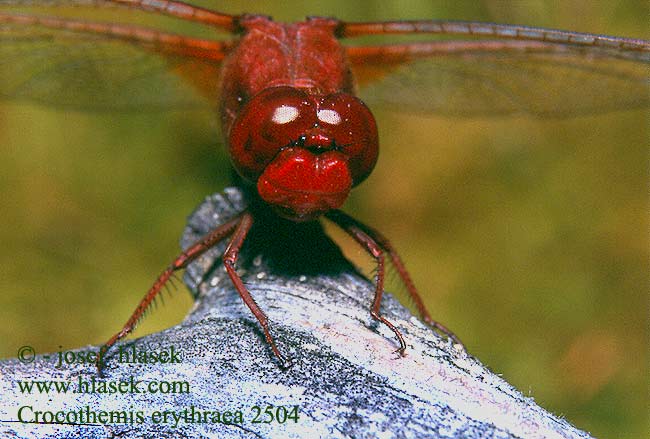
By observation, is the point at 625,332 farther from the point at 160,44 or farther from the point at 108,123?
the point at 108,123

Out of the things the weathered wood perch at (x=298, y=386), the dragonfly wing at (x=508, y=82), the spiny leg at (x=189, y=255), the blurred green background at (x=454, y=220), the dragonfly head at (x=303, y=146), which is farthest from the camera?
the dragonfly wing at (x=508, y=82)

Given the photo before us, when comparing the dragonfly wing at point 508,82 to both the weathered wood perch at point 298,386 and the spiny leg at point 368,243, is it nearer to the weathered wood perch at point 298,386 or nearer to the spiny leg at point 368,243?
the spiny leg at point 368,243

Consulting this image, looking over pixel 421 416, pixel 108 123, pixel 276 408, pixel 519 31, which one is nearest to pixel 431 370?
pixel 421 416

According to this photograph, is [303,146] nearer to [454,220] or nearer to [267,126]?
[267,126]

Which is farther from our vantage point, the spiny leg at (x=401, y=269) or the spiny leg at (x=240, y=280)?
the spiny leg at (x=401, y=269)

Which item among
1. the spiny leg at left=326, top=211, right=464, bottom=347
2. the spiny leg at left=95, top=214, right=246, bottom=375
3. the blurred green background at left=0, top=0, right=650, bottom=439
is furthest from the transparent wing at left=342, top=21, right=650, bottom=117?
the spiny leg at left=95, top=214, right=246, bottom=375

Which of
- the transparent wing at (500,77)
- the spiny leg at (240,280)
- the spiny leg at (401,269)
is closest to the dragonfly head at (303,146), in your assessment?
the spiny leg at (240,280)

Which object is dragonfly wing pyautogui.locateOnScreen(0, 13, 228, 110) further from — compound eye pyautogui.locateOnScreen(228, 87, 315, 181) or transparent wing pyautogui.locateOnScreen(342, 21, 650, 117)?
compound eye pyautogui.locateOnScreen(228, 87, 315, 181)

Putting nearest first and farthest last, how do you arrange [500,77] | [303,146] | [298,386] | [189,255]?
[298,386] < [303,146] < [189,255] < [500,77]

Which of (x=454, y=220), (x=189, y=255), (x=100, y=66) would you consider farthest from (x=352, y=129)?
(x=100, y=66)
